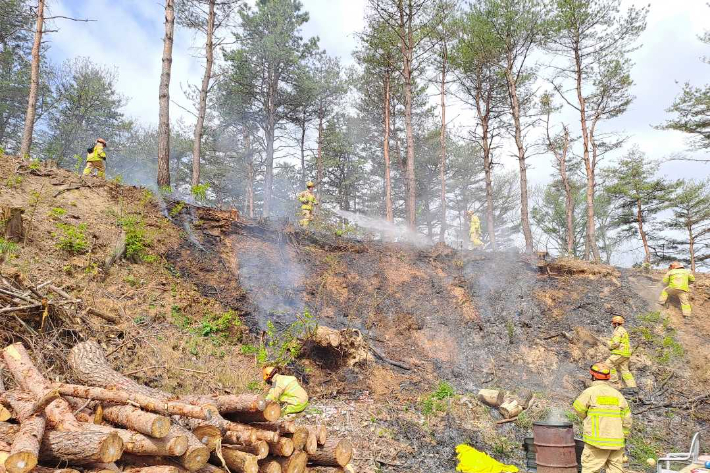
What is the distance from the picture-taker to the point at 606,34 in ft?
62.2

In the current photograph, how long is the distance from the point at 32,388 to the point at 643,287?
605 inches

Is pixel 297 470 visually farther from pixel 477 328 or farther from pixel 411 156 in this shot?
pixel 411 156

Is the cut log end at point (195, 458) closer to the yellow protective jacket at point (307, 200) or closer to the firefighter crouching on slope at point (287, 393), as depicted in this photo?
the firefighter crouching on slope at point (287, 393)

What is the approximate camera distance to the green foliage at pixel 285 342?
28.5 ft

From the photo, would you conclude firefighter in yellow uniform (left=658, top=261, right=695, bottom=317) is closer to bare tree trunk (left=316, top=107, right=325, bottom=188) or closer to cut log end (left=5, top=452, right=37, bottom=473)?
cut log end (left=5, top=452, right=37, bottom=473)

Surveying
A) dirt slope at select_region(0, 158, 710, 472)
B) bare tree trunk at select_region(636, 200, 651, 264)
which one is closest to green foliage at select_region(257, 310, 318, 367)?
dirt slope at select_region(0, 158, 710, 472)

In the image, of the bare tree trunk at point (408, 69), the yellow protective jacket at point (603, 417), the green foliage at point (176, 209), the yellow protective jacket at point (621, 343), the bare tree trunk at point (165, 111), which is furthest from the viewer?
the bare tree trunk at point (408, 69)

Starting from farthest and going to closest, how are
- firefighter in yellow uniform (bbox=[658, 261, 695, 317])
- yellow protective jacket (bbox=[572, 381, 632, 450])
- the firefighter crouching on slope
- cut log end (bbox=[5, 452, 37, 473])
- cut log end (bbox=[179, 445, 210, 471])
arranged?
firefighter in yellow uniform (bbox=[658, 261, 695, 317]) < the firefighter crouching on slope < yellow protective jacket (bbox=[572, 381, 632, 450]) < cut log end (bbox=[179, 445, 210, 471]) < cut log end (bbox=[5, 452, 37, 473])

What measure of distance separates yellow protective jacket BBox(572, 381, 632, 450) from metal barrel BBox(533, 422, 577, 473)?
0.96 ft

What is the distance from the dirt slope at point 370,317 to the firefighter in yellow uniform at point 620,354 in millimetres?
531

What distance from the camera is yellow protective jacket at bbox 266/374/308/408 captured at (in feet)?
22.9

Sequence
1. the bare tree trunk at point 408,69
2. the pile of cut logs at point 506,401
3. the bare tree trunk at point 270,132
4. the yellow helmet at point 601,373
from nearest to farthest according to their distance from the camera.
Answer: the yellow helmet at point 601,373 → the pile of cut logs at point 506,401 → the bare tree trunk at point 408,69 → the bare tree trunk at point 270,132

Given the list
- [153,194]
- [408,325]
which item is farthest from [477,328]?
[153,194]

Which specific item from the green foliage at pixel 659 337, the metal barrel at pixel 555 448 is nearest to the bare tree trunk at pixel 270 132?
the green foliage at pixel 659 337
